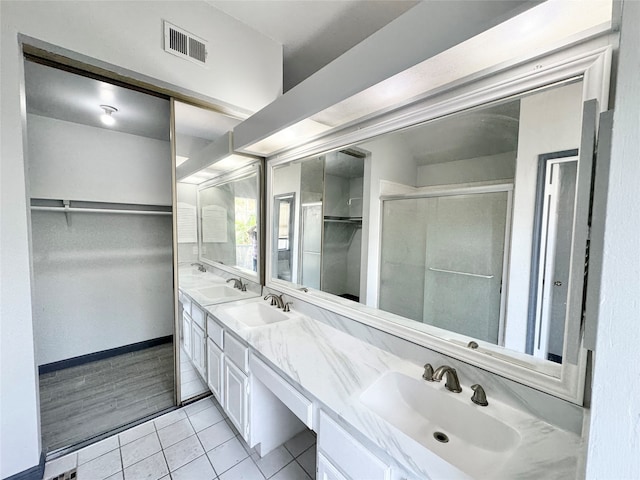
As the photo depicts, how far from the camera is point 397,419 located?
1150mm

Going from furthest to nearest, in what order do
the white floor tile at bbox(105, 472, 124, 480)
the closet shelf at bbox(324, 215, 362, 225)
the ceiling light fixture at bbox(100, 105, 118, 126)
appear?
the closet shelf at bbox(324, 215, 362, 225)
the ceiling light fixture at bbox(100, 105, 118, 126)
the white floor tile at bbox(105, 472, 124, 480)

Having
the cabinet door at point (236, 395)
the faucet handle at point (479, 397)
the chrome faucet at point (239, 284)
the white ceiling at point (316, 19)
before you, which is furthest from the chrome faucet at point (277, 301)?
the white ceiling at point (316, 19)

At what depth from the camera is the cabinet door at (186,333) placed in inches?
85.0

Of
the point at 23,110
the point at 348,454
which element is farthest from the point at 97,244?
the point at 348,454

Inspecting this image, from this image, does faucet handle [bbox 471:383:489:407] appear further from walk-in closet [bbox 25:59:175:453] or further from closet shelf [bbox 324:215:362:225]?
walk-in closet [bbox 25:59:175:453]

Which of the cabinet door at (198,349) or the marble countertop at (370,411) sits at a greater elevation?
the marble countertop at (370,411)

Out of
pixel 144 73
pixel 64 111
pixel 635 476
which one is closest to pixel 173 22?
pixel 144 73

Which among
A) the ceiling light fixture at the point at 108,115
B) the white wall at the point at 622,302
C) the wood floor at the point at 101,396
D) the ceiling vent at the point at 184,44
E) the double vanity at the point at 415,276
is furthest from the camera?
the ceiling light fixture at the point at 108,115

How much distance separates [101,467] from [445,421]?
6.61ft

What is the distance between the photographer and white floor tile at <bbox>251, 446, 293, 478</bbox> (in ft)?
5.17

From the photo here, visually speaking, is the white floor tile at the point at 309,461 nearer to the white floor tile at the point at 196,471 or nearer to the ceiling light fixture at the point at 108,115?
the white floor tile at the point at 196,471

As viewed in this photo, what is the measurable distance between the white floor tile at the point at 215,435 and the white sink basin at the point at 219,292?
1.01 meters

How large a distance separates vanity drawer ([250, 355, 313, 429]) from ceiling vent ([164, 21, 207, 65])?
2078 mm

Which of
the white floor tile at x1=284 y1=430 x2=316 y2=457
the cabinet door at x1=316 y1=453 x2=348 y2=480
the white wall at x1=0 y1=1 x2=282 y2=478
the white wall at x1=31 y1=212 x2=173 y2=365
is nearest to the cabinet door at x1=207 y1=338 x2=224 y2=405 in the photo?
the white floor tile at x1=284 y1=430 x2=316 y2=457
